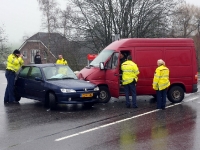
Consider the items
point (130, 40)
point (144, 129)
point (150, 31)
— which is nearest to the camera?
point (144, 129)

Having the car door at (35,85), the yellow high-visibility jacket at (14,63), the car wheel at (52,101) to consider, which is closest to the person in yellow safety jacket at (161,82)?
the car wheel at (52,101)

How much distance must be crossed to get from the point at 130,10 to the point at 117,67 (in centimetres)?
2857

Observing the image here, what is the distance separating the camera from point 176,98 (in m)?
13.9

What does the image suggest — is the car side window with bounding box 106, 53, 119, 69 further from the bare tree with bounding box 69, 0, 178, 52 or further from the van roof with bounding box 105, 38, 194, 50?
the bare tree with bounding box 69, 0, 178, 52

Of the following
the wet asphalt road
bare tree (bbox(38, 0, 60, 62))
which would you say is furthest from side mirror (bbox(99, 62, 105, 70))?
bare tree (bbox(38, 0, 60, 62))

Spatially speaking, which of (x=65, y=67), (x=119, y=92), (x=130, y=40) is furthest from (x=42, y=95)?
(x=130, y=40)

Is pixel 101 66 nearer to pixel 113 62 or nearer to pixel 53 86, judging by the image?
pixel 113 62

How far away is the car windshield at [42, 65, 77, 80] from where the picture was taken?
1298 centimetres

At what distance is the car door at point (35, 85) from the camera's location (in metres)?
12.7

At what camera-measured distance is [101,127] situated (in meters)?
9.42

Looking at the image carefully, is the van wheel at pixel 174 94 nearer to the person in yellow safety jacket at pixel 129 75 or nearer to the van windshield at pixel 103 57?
the person in yellow safety jacket at pixel 129 75

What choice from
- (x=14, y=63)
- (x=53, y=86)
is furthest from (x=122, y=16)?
(x=53, y=86)

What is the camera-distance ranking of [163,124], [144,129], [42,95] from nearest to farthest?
[144,129]
[163,124]
[42,95]

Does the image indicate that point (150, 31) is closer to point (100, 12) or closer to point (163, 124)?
point (100, 12)
